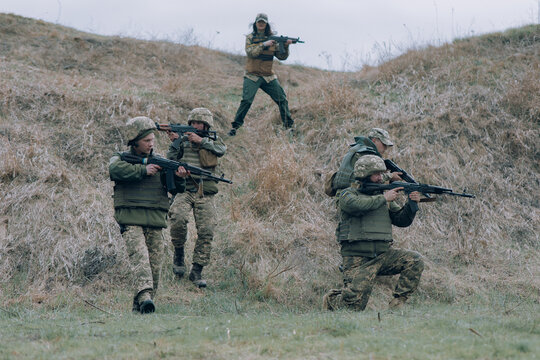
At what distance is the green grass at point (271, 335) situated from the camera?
438 cm

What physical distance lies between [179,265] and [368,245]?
8.77ft

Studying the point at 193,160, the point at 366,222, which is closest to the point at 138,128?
the point at 193,160

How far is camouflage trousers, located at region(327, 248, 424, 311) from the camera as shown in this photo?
254 inches

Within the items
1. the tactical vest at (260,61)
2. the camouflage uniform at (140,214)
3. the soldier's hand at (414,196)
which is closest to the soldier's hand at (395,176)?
the soldier's hand at (414,196)

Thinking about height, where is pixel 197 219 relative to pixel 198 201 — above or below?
below

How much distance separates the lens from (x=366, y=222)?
21.2ft

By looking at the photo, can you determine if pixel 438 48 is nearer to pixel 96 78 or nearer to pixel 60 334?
pixel 96 78

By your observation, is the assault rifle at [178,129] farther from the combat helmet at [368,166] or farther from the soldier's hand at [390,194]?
the soldier's hand at [390,194]

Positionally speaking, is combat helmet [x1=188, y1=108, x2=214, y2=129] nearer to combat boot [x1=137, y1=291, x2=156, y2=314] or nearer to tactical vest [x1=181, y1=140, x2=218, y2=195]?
tactical vest [x1=181, y1=140, x2=218, y2=195]

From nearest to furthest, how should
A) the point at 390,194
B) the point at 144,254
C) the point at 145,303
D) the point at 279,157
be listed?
1. the point at 145,303
2. the point at 144,254
3. the point at 390,194
4. the point at 279,157

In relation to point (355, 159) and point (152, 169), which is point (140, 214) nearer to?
point (152, 169)

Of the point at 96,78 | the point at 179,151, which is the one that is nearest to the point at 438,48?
the point at 96,78

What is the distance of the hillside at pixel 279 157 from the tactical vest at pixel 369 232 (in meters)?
1.47

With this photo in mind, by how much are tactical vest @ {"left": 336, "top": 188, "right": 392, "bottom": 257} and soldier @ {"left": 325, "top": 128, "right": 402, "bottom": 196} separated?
17.6 inches
